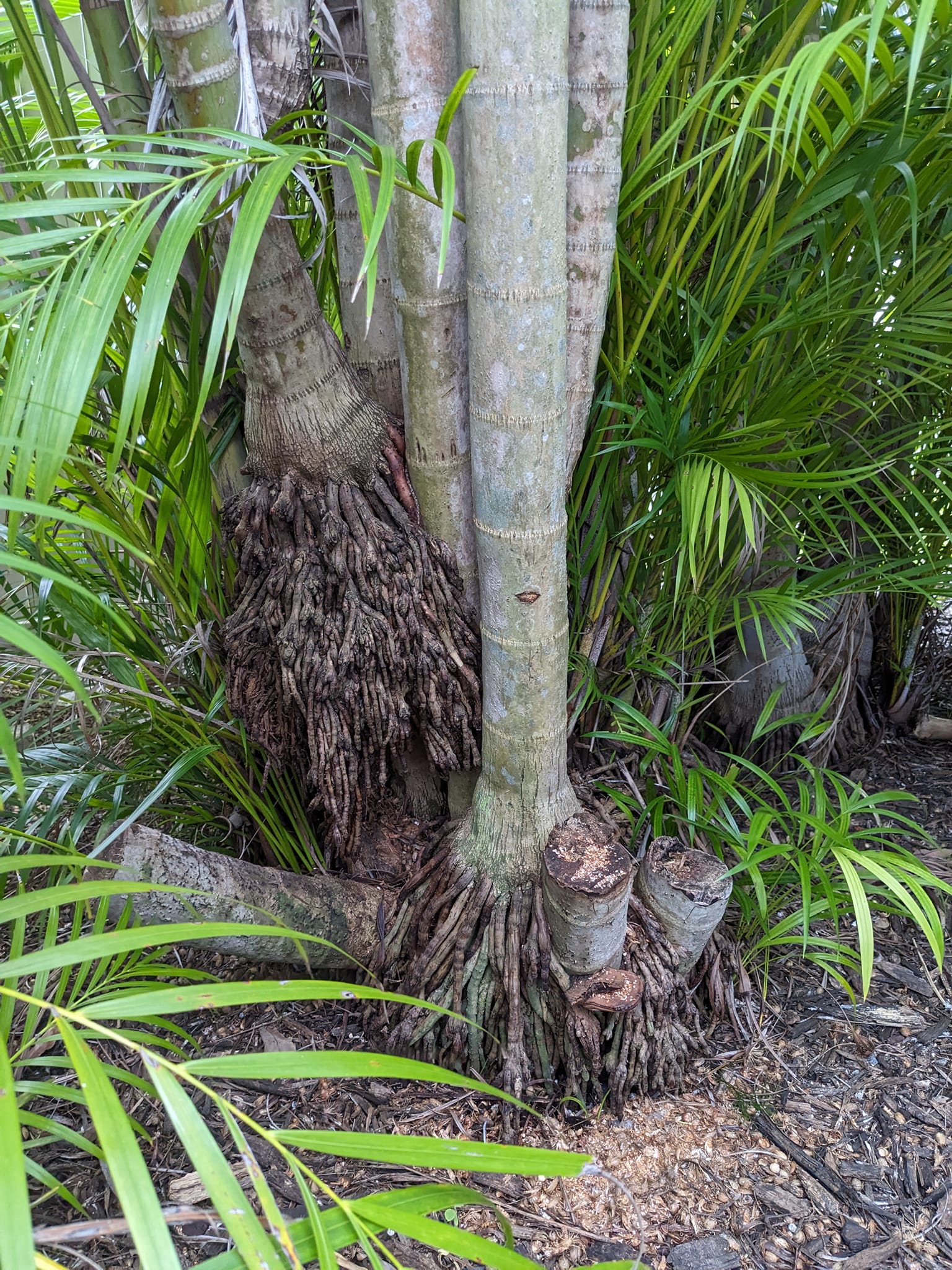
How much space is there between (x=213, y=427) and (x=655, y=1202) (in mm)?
1136

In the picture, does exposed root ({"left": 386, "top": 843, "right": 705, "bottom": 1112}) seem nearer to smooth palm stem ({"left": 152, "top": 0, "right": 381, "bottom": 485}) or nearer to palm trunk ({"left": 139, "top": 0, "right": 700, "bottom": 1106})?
palm trunk ({"left": 139, "top": 0, "right": 700, "bottom": 1106})

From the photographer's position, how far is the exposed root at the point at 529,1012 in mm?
1085

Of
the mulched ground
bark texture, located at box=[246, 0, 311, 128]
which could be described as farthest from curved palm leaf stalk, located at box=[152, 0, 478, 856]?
the mulched ground

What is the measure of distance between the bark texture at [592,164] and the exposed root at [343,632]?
0.83 ft

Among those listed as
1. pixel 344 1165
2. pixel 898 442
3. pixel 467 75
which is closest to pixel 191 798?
pixel 344 1165

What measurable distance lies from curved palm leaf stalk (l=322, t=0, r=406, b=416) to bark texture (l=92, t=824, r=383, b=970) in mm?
627

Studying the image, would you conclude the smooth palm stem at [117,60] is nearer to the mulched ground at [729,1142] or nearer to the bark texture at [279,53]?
the bark texture at [279,53]

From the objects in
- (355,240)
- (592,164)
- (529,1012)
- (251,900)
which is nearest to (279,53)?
(355,240)

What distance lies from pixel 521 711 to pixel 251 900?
42 cm

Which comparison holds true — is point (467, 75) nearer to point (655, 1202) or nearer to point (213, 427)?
point (213, 427)

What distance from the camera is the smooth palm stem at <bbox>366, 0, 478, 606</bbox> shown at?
82cm

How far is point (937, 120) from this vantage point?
0.83m

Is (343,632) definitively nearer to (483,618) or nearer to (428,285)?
(483,618)

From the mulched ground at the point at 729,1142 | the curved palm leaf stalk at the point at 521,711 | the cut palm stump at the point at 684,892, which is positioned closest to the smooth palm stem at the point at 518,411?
the curved palm leaf stalk at the point at 521,711
